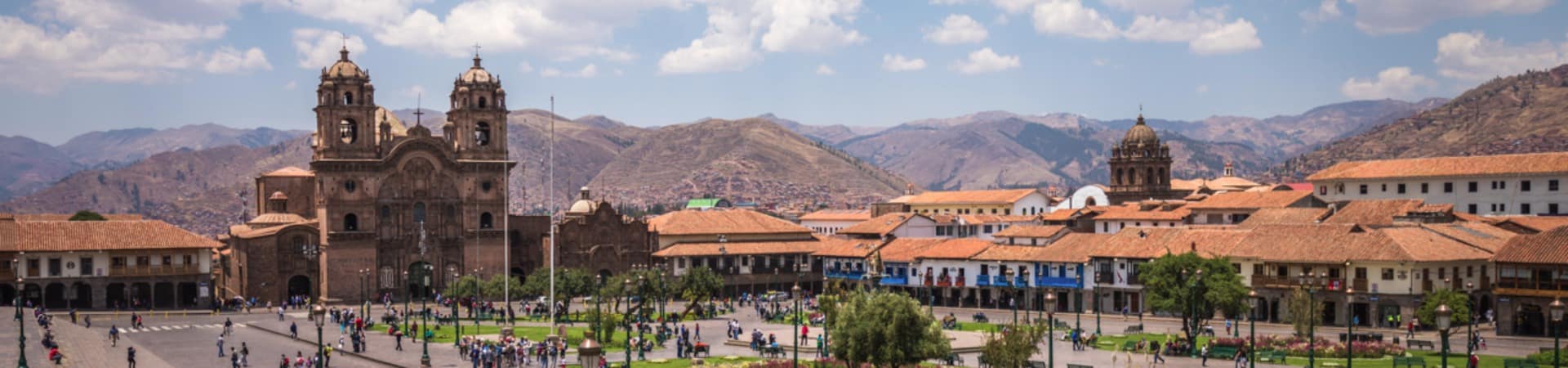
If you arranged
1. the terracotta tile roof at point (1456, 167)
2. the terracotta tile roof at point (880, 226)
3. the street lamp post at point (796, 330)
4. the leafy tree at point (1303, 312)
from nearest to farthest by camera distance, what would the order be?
1. the street lamp post at point (796, 330)
2. the leafy tree at point (1303, 312)
3. the terracotta tile roof at point (1456, 167)
4. the terracotta tile roof at point (880, 226)

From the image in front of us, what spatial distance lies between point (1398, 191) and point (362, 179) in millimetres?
62184

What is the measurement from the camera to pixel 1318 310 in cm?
6000

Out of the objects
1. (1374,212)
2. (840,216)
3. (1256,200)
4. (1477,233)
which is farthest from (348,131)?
(1477,233)

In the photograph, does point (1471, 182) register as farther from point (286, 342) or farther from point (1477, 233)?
point (286, 342)

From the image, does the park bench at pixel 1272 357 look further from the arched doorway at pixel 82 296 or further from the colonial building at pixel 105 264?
the arched doorway at pixel 82 296

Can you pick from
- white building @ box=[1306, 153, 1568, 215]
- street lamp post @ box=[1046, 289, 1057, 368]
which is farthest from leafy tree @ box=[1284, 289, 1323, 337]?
white building @ box=[1306, 153, 1568, 215]

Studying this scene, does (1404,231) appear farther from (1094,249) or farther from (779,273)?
(779,273)

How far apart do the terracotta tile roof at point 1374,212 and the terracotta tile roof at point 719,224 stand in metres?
37.4

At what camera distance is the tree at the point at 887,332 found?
4069cm

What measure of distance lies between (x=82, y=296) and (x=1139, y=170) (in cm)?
7787

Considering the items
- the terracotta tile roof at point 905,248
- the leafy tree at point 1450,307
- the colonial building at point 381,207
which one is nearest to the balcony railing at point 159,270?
the colonial building at point 381,207

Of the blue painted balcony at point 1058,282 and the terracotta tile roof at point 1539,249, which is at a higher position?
the terracotta tile roof at point 1539,249

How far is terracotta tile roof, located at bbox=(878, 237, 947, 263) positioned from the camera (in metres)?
88.9

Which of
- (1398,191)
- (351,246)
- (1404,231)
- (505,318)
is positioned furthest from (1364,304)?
(351,246)
